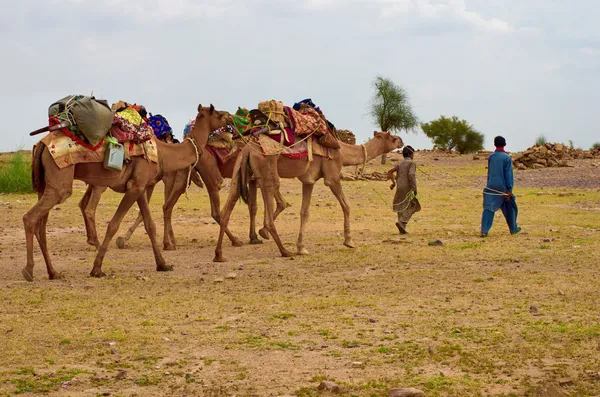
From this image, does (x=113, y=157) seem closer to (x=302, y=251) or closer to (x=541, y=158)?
(x=302, y=251)

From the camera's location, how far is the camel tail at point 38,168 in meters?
10.7

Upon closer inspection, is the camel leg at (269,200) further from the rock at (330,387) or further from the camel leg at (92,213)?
the rock at (330,387)

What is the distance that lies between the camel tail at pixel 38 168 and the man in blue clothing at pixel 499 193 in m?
7.87

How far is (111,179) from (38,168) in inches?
37.0

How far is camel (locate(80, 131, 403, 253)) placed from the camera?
14.5 m

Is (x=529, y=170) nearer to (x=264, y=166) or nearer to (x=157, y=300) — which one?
(x=264, y=166)

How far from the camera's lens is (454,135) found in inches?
2218

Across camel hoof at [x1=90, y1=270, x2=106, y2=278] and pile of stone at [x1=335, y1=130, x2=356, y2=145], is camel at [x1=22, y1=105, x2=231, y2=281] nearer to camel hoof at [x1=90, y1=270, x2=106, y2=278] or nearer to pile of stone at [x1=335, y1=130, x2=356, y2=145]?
camel hoof at [x1=90, y1=270, x2=106, y2=278]

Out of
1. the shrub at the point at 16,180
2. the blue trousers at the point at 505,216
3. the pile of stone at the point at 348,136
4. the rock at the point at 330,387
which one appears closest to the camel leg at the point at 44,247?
the rock at the point at 330,387

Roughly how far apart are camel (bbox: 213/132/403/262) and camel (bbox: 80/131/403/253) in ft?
0.06

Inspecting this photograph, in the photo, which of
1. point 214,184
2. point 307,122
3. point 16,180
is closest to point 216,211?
point 214,184

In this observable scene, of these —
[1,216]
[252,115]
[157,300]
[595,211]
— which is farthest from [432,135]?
[157,300]

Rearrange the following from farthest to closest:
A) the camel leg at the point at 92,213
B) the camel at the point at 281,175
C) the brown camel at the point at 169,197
→ the brown camel at the point at 169,197, the camel leg at the point at 92,213, the camel at the point at 281,175

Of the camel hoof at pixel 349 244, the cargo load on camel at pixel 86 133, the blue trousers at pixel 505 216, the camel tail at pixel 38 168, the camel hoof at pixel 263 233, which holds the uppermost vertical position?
Answer: the cargo load on camel at pixel 86 133
